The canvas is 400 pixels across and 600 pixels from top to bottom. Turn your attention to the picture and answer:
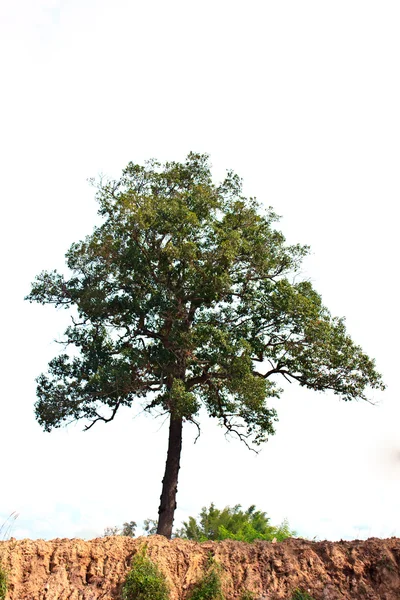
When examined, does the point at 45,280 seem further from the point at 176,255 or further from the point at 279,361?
the point at 279,361

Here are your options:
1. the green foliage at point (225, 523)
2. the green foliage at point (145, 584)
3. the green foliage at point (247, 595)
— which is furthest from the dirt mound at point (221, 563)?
the green foliage at point (225, 523)

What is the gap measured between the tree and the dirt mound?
4438 millimetres

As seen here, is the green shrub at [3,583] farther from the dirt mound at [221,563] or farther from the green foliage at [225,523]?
the green foliage at [225,523]

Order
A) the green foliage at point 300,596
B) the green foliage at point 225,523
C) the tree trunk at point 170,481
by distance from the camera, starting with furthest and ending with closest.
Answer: the green foliage at point 225,523 → the tree trunk at point 170,481 → the green foliage at point 300,596

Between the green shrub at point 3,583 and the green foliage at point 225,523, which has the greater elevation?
the green foliage at point 225,523

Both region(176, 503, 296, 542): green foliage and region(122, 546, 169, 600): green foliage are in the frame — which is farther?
region(176, 503, 296, 542): green foliage

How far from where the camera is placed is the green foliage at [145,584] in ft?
40.4

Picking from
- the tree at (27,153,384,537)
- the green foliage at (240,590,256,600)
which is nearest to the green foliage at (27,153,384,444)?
the tree at (27,153,384,537)

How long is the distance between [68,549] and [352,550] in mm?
6691

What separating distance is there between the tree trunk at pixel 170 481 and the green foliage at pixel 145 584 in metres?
5.04

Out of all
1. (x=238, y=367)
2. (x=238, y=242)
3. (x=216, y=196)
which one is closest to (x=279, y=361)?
(x=238, y=367)

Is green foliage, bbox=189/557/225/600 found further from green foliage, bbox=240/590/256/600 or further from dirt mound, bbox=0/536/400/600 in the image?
green foliage, bbox=240/590/256/600

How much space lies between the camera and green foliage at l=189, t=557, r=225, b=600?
12578 millimetres

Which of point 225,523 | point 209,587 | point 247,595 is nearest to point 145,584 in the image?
point 209,587
